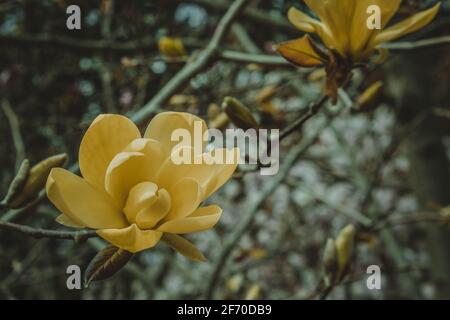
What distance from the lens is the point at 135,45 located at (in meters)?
1.69

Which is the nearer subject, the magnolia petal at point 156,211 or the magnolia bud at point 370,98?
the magnolia petal at point 156,211

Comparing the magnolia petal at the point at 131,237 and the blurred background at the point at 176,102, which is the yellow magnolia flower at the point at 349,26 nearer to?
the magnolia petal at the point at 131,237

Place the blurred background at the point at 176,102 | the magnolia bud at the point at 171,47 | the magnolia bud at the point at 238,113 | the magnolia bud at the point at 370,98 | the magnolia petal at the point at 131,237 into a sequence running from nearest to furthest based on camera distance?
the magnolia petal at the point at 131,237 → the magnolia bud at the point at 238,113 → the magnolia bud at the point at 370,98 → the magnolia bud at the point at 171,47 → the blurred background at the point at 176,102

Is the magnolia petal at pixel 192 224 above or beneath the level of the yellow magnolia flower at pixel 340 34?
beneath

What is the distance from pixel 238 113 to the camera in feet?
2.42

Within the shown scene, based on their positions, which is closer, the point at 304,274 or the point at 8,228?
the point at 8,228

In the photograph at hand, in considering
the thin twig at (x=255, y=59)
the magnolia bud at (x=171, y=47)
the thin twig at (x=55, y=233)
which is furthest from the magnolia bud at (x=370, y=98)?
the thin twig at (x=55, y=233)

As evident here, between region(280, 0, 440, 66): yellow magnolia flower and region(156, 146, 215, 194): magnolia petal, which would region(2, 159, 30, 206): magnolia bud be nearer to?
region(156, 146, 215, 194): magnolia petal

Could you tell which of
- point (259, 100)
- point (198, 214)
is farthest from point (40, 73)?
point (198, 214)

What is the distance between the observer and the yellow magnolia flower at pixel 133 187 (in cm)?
49

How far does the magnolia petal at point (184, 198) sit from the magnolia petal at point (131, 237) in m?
0.03

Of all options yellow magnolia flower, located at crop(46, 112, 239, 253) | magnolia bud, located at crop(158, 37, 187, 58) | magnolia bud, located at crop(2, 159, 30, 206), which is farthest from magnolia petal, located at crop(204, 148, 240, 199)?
magnolia bud, located at crop(158, 37, 187, 58)

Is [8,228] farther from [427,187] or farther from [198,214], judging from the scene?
[427,187]
